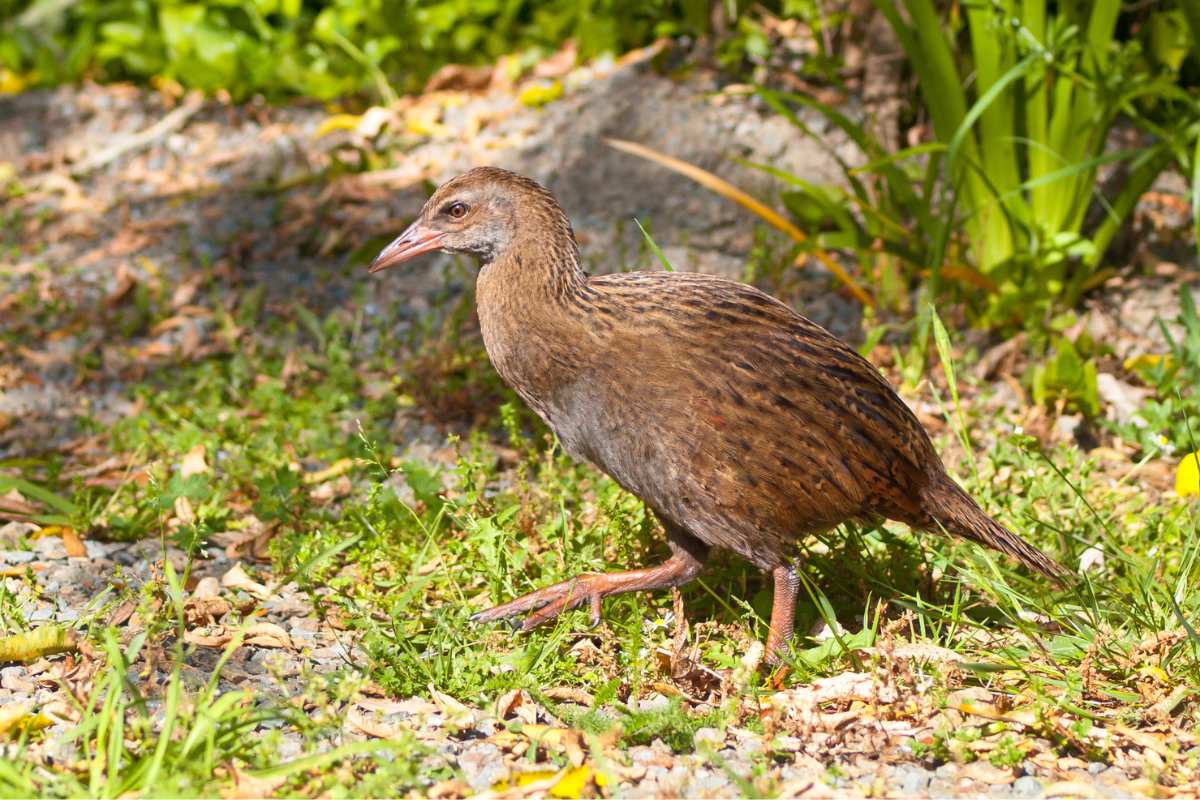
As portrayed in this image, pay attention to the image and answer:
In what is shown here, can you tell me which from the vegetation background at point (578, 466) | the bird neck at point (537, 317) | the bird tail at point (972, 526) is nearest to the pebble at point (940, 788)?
the vegetation background at point (578, 466)

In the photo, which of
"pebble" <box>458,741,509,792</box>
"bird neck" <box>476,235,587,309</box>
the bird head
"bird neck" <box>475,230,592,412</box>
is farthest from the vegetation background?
the bird head

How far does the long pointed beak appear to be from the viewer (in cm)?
388

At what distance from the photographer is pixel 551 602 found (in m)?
3.75

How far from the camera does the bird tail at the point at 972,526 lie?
3668 millimetres

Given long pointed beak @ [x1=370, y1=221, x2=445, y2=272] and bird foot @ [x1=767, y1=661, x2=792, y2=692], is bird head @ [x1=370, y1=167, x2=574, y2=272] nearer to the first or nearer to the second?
long pointed beak @ [x1=370, y1=221, x2=445, y2=272]

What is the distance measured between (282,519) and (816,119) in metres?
3.51

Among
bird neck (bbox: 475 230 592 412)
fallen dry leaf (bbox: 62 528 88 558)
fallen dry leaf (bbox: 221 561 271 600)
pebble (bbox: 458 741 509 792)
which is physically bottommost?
fallen dry leaf (bbox: 62 528 88 558)

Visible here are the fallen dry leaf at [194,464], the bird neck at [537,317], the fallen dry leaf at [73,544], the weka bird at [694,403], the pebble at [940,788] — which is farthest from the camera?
the fallen dry leaf at [194,464]

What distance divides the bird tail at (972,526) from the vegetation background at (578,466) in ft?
0.33

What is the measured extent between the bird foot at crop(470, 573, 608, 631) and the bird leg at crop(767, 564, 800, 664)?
18.4 inches

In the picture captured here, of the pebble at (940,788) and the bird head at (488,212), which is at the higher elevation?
the bird head at (488,212)

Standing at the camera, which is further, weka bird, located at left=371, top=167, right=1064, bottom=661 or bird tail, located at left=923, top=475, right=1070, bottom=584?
bird tail, located at left=923, top=475, right=1070, bottom=584

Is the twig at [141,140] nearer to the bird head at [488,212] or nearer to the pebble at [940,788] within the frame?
the bird head at [488,212]

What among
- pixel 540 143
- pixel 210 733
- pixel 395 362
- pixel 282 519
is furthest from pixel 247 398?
pixel 210 733
